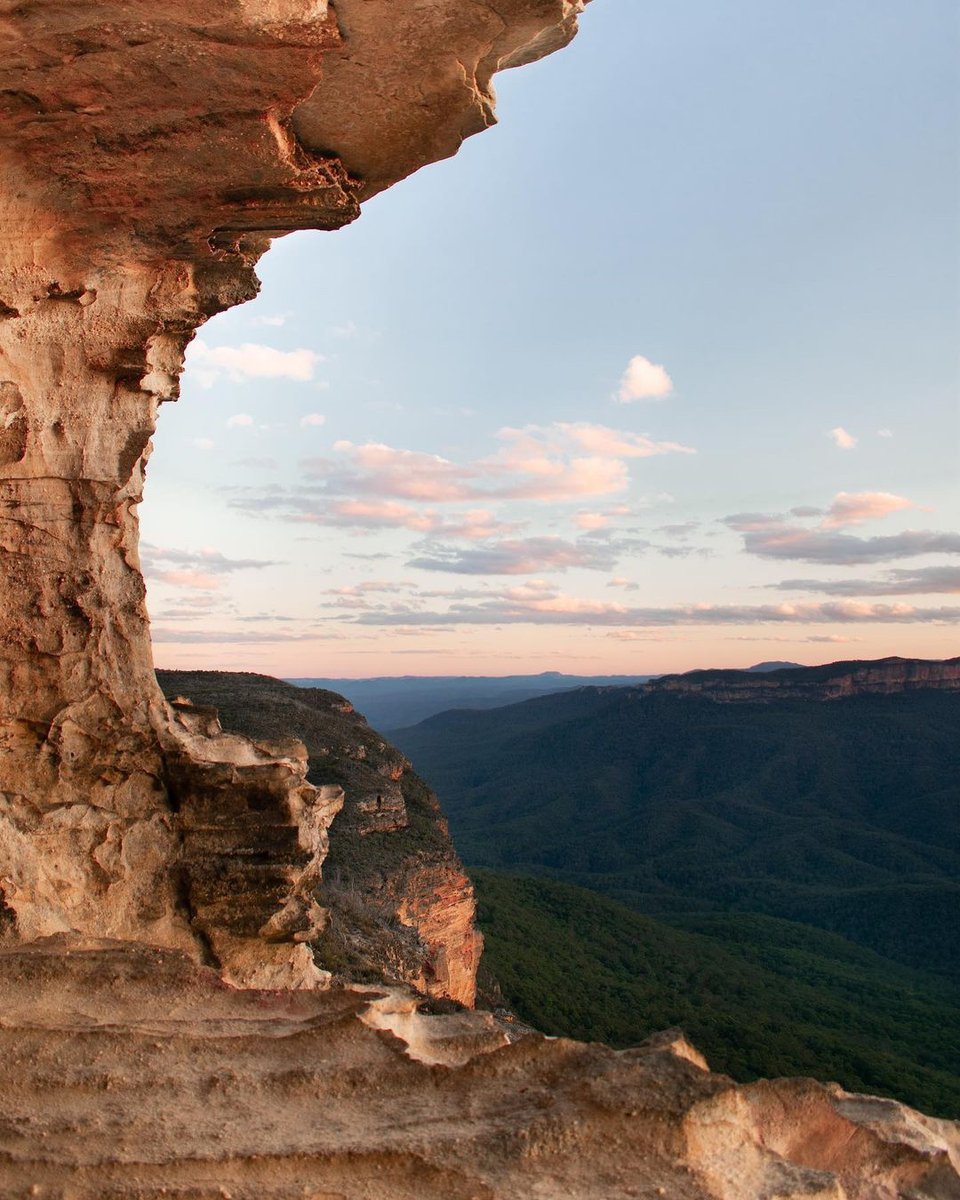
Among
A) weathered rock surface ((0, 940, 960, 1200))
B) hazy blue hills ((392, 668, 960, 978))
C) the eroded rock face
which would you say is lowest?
hazy blue hills ((392, 668, 960, 978))

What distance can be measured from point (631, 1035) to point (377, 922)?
15305 mm

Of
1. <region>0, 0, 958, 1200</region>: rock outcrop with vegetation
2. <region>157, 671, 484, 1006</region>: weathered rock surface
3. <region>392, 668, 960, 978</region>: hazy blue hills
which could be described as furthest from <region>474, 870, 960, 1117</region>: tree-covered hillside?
<region>0, 0, 958, 1200</region>: rock outcrop with vegetation

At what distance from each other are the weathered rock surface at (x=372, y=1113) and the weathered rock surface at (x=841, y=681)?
447 ft

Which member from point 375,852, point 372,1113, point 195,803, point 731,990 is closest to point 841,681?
point 731,990

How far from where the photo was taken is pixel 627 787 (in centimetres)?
12812

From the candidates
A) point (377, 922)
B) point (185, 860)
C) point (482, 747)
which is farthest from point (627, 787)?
point (185, 860)

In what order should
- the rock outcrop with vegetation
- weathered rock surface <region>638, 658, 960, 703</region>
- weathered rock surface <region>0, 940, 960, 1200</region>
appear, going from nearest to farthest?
weathered rock surface <region>0, 940, 960, 1200</region>, the rock outcrop with vegetation, weathered rock surface <region>638, 658, 960, 703</region>

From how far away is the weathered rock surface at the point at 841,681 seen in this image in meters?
133

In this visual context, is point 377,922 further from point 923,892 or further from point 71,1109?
point 923,892

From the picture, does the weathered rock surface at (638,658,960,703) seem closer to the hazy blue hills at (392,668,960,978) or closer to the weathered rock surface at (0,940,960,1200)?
the hazy blue hills at (392,668,960,978)

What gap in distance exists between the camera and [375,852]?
34.2 metres

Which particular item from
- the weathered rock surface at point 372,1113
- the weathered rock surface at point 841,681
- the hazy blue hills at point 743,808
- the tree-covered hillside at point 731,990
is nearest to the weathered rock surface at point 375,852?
the tree-covered hillside at point 731,990

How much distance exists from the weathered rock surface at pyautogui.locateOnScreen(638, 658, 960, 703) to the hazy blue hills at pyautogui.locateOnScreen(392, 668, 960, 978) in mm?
1458

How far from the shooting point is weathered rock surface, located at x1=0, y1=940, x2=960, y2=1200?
5367mm
